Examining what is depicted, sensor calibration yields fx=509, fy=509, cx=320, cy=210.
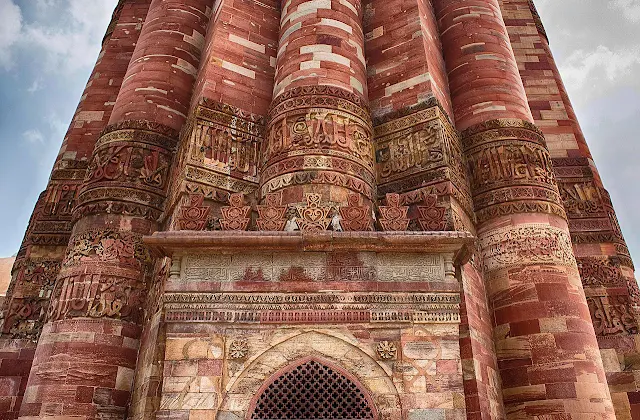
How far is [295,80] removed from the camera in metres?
7.99

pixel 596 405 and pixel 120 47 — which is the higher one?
pixel 120 47

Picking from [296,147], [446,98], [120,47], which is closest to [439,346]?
[296,147]

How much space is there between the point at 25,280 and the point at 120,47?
6373mm

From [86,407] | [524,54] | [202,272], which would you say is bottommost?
[86,407]

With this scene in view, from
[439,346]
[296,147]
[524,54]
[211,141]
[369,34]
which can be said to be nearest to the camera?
[439,346]

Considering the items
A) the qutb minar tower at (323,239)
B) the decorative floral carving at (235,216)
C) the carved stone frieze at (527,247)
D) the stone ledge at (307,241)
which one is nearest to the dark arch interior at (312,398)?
the qutb minar tower at (323,239)

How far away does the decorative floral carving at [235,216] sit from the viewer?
5521mm

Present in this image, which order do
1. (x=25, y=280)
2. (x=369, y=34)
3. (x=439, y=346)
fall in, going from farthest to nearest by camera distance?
(x=369, y=34) < (x=25, y=280) < (x=439, y=346)

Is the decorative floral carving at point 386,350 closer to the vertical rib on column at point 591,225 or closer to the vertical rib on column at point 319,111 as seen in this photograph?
the vertical rib on column at point 319,111

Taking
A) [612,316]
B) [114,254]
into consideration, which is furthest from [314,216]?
[612,316]

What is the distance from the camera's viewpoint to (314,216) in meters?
5.76

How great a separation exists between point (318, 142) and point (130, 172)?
330 cm

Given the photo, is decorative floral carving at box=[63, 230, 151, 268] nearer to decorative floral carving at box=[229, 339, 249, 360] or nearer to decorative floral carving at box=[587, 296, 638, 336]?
decorative floral carving at box=[229, 339, 249, 360]

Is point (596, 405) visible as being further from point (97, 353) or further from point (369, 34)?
point (369, 34)
